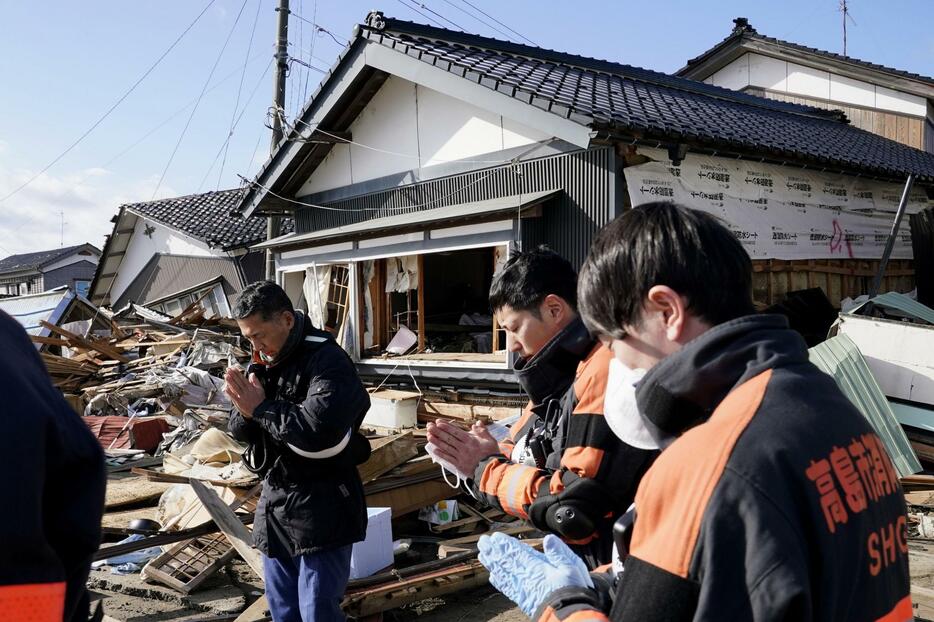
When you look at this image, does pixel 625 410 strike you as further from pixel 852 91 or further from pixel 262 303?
Result: pixel 852 91

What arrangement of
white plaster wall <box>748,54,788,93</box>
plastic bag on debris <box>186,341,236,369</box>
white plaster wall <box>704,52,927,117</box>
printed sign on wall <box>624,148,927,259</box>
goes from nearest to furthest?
1. printed sign on wall <box>624,148,927,259</box>
2. plastic bag on debris <box>186,341,236,369</box>
3. white plaster wall <box>704,52,927,117</box>
4. white plaster wall <box>748,54,788,93</box>

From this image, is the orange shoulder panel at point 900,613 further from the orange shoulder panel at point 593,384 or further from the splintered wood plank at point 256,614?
the splintered wood plank at point 256,614

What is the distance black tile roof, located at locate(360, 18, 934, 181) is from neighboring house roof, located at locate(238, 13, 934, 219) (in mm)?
19

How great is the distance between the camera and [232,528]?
4.88 m

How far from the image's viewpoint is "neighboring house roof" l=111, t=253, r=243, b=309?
762 inches

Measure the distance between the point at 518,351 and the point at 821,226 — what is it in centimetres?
862

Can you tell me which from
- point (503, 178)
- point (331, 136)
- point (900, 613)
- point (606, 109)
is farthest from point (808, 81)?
point (900, 613)

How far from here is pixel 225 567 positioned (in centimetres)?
583

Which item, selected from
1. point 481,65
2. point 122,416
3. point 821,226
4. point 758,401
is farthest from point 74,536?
point 122,416

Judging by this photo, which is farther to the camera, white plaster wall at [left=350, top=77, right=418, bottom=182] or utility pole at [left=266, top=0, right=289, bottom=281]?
utility pole at [left=266, top=0, right=289, bottom=281]

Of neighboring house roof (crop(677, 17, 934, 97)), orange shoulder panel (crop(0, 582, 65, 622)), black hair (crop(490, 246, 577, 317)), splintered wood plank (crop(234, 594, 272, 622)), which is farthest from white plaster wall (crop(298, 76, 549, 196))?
neighboring house roof (crop(677, 17, 934, 97))

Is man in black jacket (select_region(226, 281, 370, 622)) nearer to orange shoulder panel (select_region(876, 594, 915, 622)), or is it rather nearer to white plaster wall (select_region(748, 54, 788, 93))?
orange shoulder panel (select_region(876, 594, 915, 622))

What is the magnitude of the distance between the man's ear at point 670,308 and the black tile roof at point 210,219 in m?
15.8

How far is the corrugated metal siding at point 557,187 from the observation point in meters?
7.75
